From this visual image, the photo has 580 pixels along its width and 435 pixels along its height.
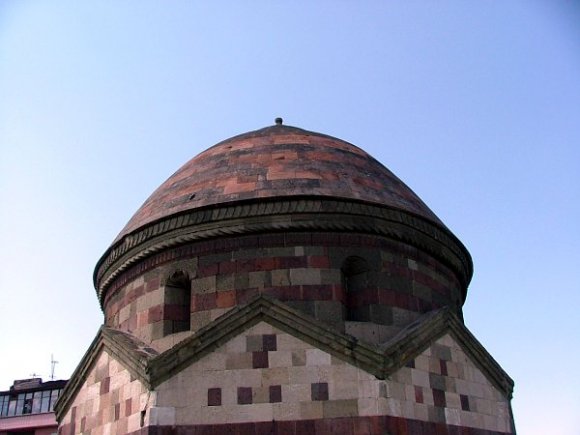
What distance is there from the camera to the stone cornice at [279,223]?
34.7 feet

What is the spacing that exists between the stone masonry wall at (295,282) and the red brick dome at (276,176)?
0.74 meters

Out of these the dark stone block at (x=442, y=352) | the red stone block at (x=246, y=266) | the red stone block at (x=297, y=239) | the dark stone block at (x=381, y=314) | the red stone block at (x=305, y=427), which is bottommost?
the red stone block at (x=305, y=427)

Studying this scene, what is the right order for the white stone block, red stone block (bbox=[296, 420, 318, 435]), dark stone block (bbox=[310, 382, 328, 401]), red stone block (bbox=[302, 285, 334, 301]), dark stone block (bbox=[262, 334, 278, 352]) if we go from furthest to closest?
red stone block (bbox=[302, 285, 334, 301]) → dark stone block (bbox=[262, 334, 278, 352]) → the white stone block → dark stone block (bbox=[310, 382, 328, 401]) → red stone block (bbox=[296, 420, 318, 435])

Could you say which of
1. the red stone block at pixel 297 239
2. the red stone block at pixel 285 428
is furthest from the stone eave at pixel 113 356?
the red stone block at pixel 297 239

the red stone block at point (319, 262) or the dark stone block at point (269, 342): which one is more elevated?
the red stone block at point (319, 262)

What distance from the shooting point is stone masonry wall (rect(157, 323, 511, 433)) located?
868cm

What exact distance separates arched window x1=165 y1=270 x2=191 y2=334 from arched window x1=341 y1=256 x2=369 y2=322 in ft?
7.98

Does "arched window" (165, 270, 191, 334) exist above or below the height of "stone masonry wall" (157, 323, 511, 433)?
above

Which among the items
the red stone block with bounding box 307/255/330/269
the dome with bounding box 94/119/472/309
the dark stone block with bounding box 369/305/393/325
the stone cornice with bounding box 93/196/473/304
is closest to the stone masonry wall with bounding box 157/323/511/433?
the dark stone block with bounding box 369/305/393/325

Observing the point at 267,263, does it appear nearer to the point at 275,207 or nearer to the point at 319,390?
the point at 275,207

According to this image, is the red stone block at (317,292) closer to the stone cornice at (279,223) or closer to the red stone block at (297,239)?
the red stone block at (297,239)

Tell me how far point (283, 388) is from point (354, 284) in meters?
2.39

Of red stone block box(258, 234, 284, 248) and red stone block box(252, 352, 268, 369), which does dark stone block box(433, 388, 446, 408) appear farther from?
red stone block box(258, 234, 284, 248)

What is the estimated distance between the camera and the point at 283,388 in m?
8.85
